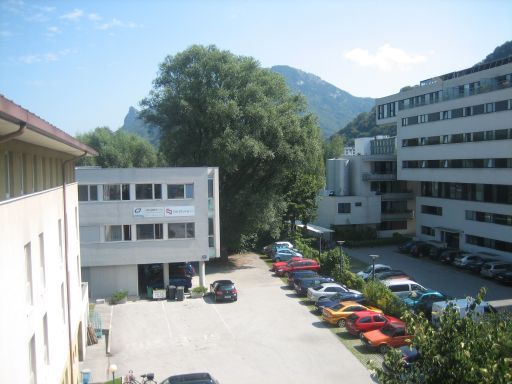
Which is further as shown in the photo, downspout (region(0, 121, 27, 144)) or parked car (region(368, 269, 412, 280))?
parked car (region(368, 269, 412, 280))

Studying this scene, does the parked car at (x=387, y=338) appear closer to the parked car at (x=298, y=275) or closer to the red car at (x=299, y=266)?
the parked car at (x=298, y=275)

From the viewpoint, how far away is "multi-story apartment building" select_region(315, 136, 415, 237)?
53.2m

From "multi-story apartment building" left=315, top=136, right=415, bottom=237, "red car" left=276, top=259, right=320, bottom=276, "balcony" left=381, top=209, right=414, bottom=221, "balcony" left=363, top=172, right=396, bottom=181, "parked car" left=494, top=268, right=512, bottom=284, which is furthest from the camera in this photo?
"balcony" left=381, top=209, right=414, bottom=221

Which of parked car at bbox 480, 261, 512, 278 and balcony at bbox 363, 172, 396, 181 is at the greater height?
balcony at bbox 363, 172, 396, 181

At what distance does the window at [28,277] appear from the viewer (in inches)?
390

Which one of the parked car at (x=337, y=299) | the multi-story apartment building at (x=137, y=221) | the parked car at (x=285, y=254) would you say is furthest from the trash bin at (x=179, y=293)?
the parked car at (x=285, y=254)

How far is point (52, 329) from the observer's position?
40.4ft

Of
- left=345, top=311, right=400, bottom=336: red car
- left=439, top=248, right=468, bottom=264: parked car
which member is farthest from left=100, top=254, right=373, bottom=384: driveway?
left=439, top=248, right=468, bottom=264: parked car

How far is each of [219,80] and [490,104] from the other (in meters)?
22.0

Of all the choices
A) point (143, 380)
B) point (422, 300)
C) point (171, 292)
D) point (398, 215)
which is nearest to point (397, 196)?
point (398, 215)

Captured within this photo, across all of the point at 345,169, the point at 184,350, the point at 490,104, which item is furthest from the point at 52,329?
the point at 345,169

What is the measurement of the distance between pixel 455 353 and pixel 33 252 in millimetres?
8321

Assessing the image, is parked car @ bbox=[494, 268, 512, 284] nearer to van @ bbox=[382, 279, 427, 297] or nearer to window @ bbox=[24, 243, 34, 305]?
van @ bbox=[382, 279, 427, 297]

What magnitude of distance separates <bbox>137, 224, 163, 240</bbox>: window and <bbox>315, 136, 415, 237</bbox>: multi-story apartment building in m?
25.1
